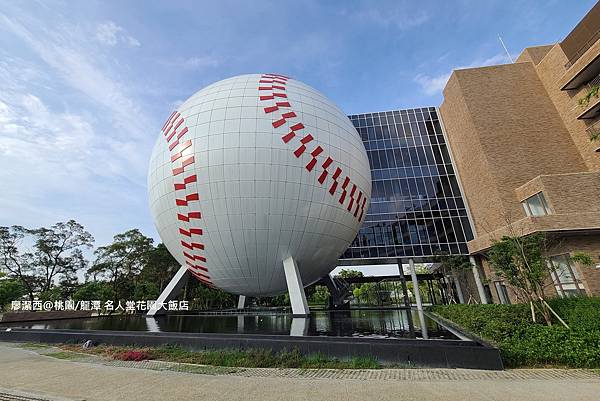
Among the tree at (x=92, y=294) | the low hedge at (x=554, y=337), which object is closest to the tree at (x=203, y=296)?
the tree at (x=92, y=294)

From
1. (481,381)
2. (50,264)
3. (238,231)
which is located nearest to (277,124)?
(238,231)

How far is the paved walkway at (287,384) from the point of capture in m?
5.58

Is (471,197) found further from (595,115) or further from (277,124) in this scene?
(277,124)

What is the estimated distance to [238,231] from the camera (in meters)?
16.8

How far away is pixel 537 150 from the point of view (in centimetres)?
2705

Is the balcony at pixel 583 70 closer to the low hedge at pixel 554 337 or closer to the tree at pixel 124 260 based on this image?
the low hedge at pixel 554 337

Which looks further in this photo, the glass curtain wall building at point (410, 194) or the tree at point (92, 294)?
the tree at point (92, 294)

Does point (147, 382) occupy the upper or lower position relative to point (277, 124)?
lower

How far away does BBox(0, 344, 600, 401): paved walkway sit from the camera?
5.58 m

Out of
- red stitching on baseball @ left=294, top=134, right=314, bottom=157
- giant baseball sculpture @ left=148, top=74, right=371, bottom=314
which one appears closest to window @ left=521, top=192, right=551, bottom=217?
giant baseball sculpture @ left=148, top=74, right=371, bottom=314

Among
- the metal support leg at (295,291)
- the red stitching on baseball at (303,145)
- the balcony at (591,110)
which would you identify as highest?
the balcony at (591,110)

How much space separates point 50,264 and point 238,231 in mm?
47345

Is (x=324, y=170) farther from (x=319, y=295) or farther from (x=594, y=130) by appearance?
(x=319, y=295)

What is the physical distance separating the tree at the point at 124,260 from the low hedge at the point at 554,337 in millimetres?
47295
